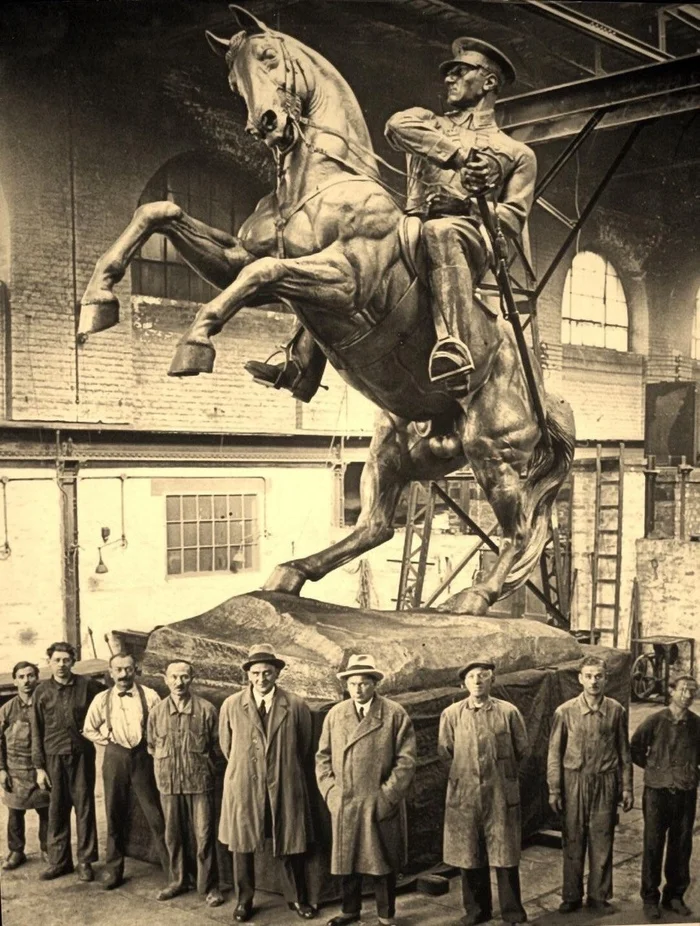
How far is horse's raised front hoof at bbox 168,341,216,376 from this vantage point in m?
4.64

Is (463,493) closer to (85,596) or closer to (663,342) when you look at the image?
(663,342)

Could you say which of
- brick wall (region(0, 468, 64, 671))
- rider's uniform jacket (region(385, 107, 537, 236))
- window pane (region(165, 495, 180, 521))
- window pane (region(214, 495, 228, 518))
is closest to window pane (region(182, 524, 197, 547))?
window pane (region(165, 495, 180, 521))

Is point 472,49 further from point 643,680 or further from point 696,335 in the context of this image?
point 696,335

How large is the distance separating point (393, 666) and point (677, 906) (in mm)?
1600

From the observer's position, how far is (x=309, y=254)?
5117 mm

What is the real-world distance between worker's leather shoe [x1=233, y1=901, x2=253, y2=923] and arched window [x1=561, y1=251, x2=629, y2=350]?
338 inches

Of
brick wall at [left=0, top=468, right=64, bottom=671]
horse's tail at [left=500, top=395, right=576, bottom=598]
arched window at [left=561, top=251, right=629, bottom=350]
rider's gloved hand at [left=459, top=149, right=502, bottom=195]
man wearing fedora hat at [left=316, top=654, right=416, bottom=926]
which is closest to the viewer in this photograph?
man wearing fedora hat at [left=316, top=654, right=416, bottom=926]

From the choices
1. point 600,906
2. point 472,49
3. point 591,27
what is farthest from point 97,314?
point 591,27

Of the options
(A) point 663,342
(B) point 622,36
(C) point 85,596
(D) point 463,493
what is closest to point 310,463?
(D) point 463,493

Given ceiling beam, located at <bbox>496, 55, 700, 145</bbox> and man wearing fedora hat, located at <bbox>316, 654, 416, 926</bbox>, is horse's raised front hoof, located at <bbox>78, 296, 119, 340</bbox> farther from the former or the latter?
ceiling beam, located at <bbox>496, 55, 700, 145</bbox>

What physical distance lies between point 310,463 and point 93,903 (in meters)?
6.52

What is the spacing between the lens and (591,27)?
6.88 m

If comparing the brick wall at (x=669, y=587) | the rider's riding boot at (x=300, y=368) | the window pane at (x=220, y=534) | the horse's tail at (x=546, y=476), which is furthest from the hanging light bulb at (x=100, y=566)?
the brick wall at (x=669, y=587)

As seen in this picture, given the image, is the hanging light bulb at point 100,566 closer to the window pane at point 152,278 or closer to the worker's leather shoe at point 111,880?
the window pane at point 152,278
